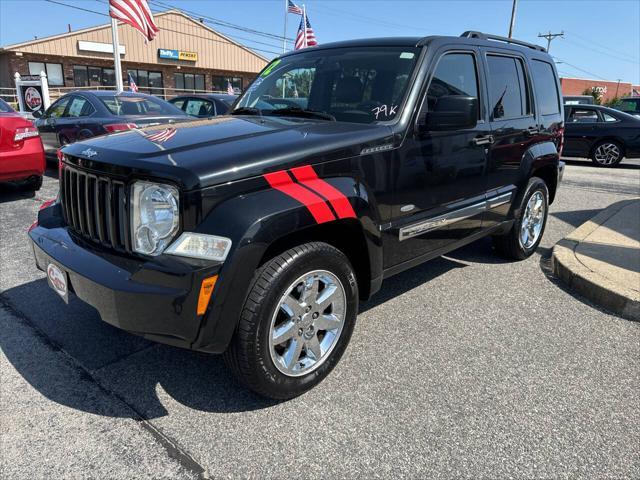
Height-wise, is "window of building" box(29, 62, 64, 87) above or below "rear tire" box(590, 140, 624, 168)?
above

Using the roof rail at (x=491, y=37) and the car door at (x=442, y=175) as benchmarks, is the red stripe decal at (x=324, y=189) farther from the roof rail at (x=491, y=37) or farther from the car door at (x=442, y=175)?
the roof rail at (x=491, y=37)

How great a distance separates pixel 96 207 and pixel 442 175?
7.28ft

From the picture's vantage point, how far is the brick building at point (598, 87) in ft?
173

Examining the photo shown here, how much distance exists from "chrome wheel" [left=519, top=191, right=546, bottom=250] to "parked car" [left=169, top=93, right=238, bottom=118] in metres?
6.44

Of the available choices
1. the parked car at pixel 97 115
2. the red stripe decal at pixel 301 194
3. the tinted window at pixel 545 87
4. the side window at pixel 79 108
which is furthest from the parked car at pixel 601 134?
the red stripe decal at pixel 301 194

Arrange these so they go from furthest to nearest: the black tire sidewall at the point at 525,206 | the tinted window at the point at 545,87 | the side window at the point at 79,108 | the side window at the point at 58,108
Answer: the side window at the point at 58,108 < the side window at the point at 79,108 < the tinted window at the point at 545,87 < the black tire sidewall at the point at 525,206

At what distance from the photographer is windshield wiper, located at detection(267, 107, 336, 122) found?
3.36m

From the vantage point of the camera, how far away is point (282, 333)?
255 centimetres

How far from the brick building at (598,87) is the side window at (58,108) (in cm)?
4923

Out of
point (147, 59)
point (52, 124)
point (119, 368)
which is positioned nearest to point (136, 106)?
point (52, 124)

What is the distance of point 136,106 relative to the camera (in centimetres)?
827

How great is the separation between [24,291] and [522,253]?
4.49 meters

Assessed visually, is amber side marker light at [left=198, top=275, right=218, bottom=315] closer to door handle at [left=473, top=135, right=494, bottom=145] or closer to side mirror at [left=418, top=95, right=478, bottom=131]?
side mirror at [left=418, top=95, right=478, bottom=131]

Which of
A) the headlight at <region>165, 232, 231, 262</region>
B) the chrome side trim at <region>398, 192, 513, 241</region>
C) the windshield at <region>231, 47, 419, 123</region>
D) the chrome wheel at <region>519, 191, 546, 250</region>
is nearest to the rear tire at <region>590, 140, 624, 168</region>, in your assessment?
the chrome wheel at <region>519, 191, 546, 250</region>
